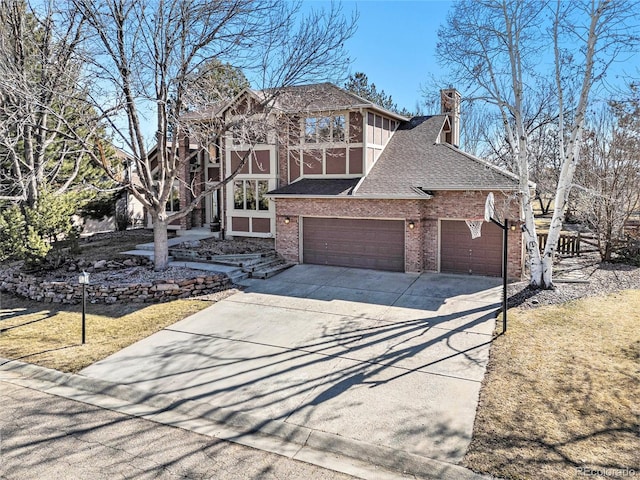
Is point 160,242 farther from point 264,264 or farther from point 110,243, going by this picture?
point 110,243

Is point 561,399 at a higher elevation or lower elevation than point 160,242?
lower

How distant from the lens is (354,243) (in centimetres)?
1616

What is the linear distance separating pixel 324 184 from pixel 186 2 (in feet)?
24.7

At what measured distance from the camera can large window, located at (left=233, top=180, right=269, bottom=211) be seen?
18.2 metres

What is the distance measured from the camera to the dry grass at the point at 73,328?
30.5 feet

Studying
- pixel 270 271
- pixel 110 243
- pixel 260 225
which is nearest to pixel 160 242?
pixel 270 271

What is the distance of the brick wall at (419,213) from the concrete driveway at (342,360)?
5.62ft

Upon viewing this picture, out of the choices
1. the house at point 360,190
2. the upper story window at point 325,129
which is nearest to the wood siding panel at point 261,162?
the house at point 360,190

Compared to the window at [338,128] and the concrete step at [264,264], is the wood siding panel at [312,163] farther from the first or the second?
the concrete step at [264,264]

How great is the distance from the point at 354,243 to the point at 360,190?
1.97m

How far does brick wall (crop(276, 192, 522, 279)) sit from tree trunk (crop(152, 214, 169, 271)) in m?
4.46

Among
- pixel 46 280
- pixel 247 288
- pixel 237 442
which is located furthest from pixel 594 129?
pixel 46 280

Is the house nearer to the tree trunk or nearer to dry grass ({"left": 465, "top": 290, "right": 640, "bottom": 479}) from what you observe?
the tree trunk

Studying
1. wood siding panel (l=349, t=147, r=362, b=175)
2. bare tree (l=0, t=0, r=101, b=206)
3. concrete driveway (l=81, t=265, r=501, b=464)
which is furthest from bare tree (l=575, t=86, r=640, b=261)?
bare tree (l=0, t=0, r=101, b=206)
